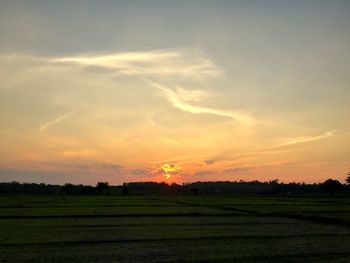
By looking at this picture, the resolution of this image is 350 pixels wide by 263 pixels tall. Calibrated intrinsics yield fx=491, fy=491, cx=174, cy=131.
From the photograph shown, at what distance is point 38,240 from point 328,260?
12758mm

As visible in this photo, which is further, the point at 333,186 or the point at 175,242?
the point at 333,186

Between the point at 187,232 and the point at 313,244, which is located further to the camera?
the point at 187,232

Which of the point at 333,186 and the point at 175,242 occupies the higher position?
the point at 333,186

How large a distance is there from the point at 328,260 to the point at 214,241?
19.6ft

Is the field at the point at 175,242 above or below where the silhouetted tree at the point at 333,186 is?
below

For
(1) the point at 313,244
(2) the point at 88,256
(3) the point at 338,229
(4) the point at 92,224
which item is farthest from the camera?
(4) the point at 92,224

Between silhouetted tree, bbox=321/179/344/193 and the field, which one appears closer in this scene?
the field

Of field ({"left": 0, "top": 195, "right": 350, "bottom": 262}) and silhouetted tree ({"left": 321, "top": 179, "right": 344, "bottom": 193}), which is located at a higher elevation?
silhouetted tree ({"left": 321, "top": 179, "right": 344, "bottom": 193})

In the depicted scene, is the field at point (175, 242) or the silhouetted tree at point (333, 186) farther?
the silhouetted tree at point (333, 186)

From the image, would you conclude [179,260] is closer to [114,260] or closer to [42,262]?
[114,260]

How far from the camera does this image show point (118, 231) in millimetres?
27078

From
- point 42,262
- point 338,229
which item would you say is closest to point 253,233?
point 338,229

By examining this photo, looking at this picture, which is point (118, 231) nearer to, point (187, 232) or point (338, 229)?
point (187, 232)

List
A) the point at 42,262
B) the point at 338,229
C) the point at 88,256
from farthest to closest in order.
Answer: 1. the point at 338,229
2. the point at 88,256
3. the point at 42,262
